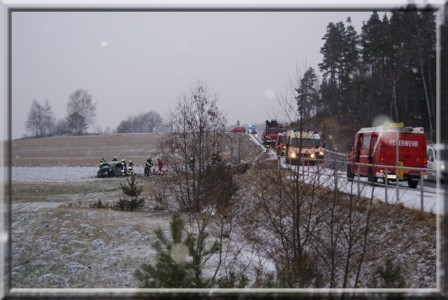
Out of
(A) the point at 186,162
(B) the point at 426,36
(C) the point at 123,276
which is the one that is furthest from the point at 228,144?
(B) the point at 426,36

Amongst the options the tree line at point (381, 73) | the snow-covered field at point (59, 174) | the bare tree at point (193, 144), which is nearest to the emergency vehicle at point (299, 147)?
the bare tree at point (193, 144)

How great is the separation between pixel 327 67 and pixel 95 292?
3625cm

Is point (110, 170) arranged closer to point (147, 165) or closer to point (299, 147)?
point (147, 165)

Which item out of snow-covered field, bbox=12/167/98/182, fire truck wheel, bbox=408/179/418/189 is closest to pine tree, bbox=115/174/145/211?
snow-covered field, bbox=12/167/98/182

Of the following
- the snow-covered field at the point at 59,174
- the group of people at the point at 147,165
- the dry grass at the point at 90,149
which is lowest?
the snow-covered field at the point at 59,174

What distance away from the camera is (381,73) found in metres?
31.3

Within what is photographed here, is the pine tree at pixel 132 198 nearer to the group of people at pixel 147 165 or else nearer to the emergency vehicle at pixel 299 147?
the group of people at pixel 147 165

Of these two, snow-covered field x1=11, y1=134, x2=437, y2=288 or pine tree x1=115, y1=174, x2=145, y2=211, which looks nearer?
snow-covered field x1=11, y1=134, x2=437, y2=288

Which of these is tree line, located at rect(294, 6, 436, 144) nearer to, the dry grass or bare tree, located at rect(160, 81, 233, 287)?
bare tree, located at rect(160, 81, 233, 287)

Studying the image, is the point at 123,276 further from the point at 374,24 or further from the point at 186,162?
the point at 374,24

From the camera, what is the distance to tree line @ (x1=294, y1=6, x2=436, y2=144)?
26141 millimetres

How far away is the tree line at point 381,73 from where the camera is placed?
85.8ft

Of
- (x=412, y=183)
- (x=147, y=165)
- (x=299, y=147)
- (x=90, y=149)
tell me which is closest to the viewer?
(x=299, y=147)

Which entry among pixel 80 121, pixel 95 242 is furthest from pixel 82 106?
pixel 95 242
